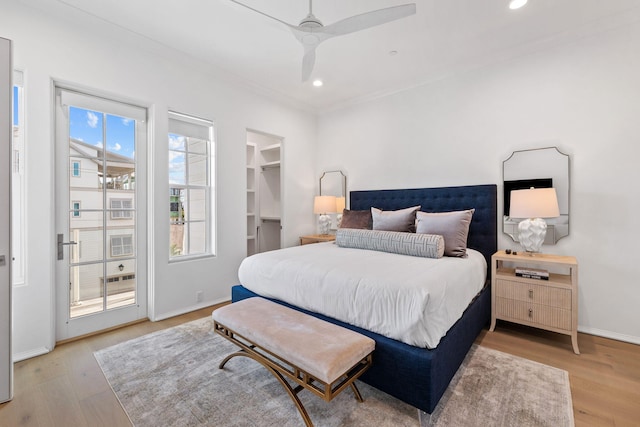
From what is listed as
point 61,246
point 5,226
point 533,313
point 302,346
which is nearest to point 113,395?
point 5,226

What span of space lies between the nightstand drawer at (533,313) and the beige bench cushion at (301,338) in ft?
5.74

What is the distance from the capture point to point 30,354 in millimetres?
2275

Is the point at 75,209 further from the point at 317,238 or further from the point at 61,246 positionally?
the point at 317,238

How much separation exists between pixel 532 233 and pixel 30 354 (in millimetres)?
4485

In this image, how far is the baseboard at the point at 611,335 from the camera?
8.27ft

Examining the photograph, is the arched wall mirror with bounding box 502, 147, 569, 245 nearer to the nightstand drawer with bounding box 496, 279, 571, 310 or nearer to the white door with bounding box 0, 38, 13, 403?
the nightstand drawer with bounding box 496, 279, 571, 310

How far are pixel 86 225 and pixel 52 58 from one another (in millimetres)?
1450

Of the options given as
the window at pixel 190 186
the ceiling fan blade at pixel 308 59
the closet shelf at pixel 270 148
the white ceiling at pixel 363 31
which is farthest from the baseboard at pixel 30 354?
the closet shelf at pixel 270 148

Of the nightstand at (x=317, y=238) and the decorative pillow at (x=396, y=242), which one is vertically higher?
the decorative pillow at (x=396, y=242)

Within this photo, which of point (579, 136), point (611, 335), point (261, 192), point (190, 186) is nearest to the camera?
point (611, 335)

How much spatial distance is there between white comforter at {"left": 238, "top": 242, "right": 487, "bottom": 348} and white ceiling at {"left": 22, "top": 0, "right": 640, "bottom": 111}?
184cm

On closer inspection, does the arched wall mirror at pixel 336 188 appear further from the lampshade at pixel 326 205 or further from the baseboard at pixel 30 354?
the baseboard at pixel 30 354

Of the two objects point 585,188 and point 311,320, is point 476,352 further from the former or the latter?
point 585,188

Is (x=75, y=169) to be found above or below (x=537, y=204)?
above
